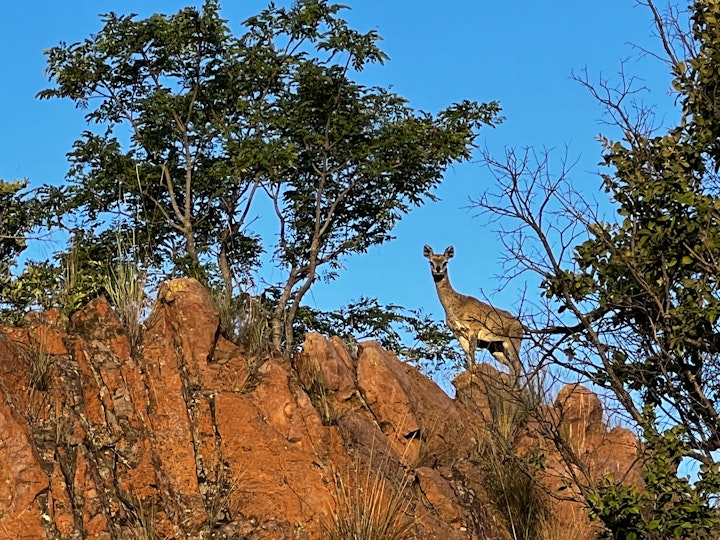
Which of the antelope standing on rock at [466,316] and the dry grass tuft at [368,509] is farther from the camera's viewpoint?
the antelope standing on rock at [466,316]

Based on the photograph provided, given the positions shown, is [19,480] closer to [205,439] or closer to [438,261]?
[205,439]

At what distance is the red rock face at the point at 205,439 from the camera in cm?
898

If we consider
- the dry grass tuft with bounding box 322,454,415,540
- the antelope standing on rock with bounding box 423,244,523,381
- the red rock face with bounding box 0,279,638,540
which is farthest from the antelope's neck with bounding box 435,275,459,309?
the dry grass tuft with bounding box 322,454,415,540

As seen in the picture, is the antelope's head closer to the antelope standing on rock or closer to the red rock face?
the antelope standing on rock

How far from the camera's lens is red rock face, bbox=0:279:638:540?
8.98 meters

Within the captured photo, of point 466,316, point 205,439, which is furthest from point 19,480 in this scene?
point 466,316

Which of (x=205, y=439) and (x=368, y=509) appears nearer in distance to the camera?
(x=368, y=509)

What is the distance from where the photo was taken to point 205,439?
33.1 ft

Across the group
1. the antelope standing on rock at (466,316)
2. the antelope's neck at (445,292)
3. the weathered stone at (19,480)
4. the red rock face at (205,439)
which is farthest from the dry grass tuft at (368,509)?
the antelope's neck at (445,292)

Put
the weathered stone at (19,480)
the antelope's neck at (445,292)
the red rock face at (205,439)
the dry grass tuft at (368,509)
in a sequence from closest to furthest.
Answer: the weathered stone at (19,480) → the red rock face at (205,439) → the dry grass tuft at (368,509) → the antelope's neck at (445,292)

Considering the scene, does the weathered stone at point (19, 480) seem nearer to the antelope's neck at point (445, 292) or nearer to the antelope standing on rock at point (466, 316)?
the antelope standing on rock at point (466, 316)

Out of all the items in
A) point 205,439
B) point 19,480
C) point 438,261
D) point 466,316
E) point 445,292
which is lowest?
point 19,480

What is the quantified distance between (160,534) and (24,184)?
276 inches

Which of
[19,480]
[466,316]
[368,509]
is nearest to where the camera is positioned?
[19,480]
